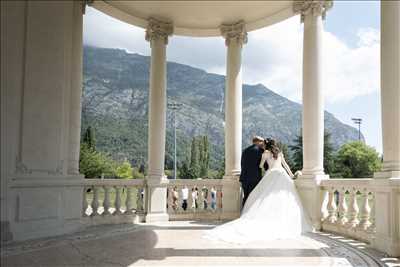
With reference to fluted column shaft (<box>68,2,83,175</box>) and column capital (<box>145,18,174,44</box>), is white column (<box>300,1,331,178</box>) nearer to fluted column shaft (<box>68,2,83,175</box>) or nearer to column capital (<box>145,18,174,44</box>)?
column capital (<box>145,18,174,44</box>)

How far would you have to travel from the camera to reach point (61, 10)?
17938 millimetres

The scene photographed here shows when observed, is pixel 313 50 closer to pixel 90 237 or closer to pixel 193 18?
pixel 193 18

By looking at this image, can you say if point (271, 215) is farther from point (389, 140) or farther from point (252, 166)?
point (389, 140)

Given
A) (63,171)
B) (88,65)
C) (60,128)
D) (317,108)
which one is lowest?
(63,171)

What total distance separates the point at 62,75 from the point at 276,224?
12.1 metres

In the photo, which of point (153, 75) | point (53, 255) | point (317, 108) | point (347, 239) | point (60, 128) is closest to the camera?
point (53, 255)

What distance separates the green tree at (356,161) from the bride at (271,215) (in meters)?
119

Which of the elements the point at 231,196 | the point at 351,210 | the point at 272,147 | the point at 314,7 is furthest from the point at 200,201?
the point at 314,7

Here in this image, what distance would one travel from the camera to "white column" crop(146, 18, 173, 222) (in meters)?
23.1

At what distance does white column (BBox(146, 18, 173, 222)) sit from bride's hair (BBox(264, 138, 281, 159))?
7.19 metres

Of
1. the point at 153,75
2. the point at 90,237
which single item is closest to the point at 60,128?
the point at 90,237

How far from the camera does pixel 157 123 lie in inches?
941

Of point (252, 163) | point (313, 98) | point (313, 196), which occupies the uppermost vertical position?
point (313, 98)

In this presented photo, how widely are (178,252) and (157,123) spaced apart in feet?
38.9
